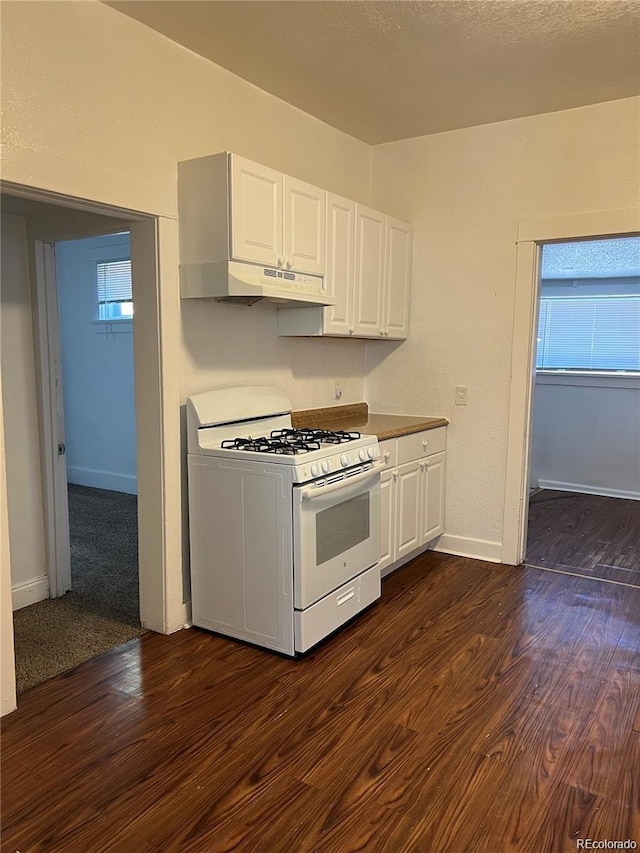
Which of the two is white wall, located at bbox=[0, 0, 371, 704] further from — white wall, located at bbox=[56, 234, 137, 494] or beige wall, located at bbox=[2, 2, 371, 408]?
white wall, located at bbox=[56, 234, 137, 494]

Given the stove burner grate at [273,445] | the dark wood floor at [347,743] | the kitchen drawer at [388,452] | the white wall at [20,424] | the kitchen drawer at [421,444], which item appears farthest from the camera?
the kitchen drawer at [421,444]

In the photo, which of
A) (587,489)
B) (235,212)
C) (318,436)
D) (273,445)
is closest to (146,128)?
(235,212)

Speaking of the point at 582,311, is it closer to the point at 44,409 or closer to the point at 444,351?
the point at 444,351

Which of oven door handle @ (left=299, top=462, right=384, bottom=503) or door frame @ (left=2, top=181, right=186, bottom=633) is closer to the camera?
oven door handle @ (left=299, top=462, right=384, bottom=503)

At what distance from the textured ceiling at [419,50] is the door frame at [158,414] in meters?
0.83

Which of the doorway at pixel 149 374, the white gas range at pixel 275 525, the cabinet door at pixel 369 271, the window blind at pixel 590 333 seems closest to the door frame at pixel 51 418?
the doorway at pixel 149 374

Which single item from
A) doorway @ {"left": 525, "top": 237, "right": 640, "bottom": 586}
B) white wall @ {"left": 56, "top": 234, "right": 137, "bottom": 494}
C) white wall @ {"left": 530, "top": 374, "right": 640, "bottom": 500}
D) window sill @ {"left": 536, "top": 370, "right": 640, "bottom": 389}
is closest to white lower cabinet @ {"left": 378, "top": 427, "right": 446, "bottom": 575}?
doorway @ {"left": 525, "top": 237, "right": 640, "bottom": 586}

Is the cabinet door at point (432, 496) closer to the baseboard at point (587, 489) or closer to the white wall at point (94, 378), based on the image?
the baseboard at point (587, 489)

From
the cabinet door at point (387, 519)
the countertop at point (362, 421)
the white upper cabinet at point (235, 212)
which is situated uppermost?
the white upper cabinet at point (235, 212)

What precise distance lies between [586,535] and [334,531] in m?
2.60

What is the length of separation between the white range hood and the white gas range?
48 centimetres

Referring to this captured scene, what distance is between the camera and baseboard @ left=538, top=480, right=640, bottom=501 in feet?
18.7

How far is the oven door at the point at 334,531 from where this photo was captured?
260 centimetres

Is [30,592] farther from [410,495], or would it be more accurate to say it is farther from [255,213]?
[255,213]
